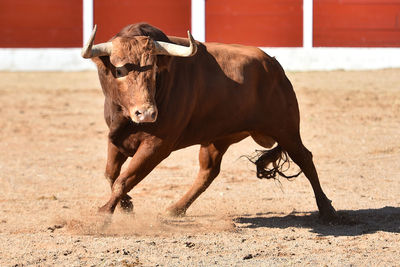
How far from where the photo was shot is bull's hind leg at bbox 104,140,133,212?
4965mm

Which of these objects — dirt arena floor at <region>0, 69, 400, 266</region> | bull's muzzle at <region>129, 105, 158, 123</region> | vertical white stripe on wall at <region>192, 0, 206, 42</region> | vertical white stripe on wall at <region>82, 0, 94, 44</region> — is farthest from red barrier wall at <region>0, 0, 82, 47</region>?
bull's muzzle at <region>129, 105, 158, 123</region>

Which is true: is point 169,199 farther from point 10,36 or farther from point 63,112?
point 10,36

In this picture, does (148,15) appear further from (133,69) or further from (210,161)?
(133,69)

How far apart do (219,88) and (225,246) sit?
1114 millimetres

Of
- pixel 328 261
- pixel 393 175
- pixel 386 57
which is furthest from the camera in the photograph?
pixel 386 57

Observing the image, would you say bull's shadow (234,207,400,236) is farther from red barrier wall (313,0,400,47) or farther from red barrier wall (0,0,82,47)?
red barrier wall (0,0,82,47)

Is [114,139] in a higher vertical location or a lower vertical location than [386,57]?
higher

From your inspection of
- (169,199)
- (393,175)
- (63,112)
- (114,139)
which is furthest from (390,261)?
(63,112)

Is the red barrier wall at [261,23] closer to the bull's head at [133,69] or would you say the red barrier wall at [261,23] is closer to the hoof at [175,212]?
the hoof at [175,212]

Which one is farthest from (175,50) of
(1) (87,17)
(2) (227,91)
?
(1) (87,17)

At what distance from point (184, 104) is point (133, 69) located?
0.49m

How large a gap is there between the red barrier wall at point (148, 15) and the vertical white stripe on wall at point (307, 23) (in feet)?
6.48

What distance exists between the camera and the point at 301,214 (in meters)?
5.48

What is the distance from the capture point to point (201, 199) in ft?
19.6
